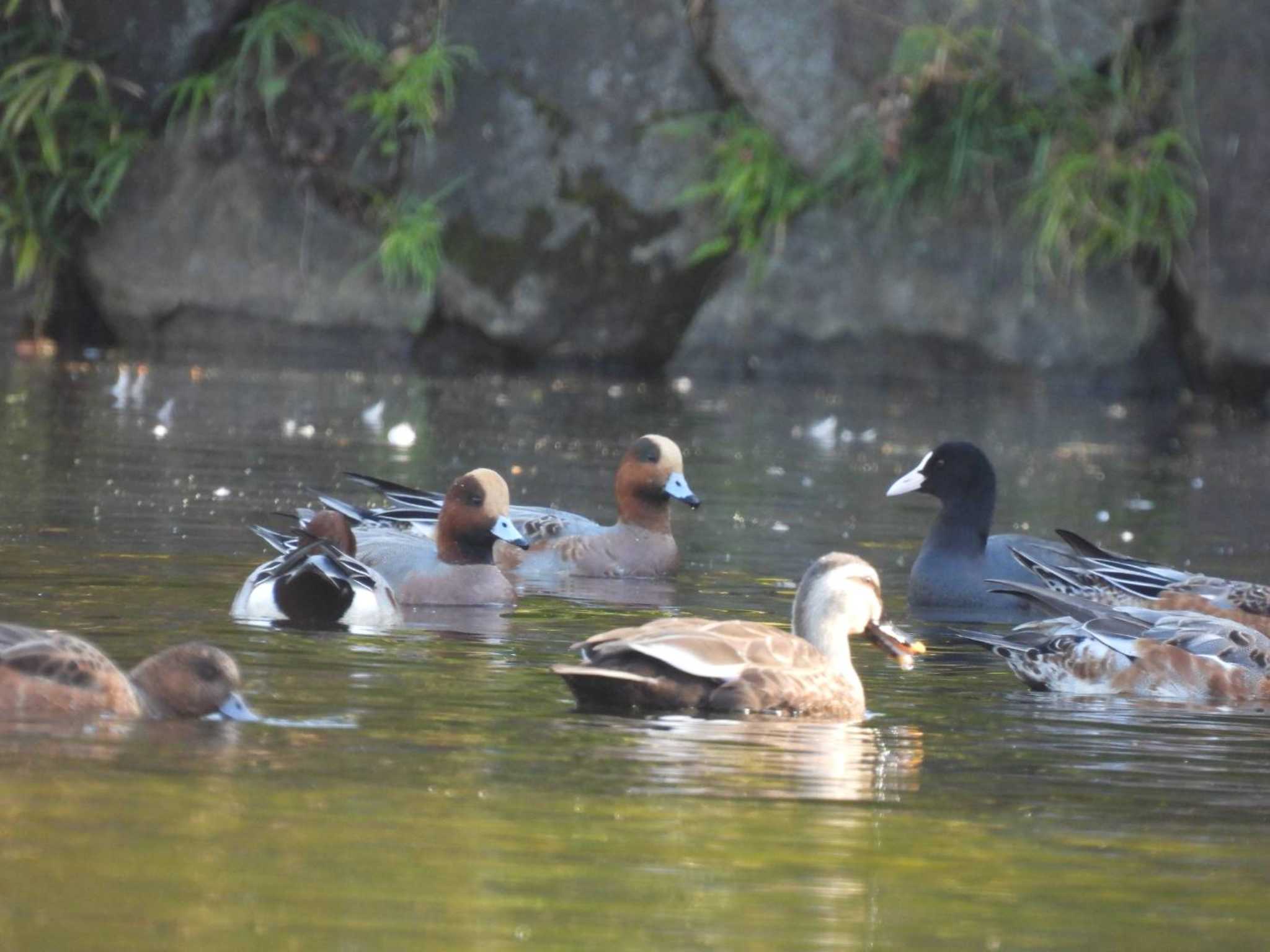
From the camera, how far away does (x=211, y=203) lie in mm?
19094

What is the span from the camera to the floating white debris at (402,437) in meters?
12.7

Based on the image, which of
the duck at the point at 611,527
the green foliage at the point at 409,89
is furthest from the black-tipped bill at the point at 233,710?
the green foliage at the point at 409,89

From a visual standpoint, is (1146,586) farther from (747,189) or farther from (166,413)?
(747,189)

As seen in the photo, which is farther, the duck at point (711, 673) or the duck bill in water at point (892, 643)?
the duck bill in water at point (892, 643)

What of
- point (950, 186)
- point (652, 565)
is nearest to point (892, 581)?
point (652, 565)

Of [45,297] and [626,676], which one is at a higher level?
[45,297]

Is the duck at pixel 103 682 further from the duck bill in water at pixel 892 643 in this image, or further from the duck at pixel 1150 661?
the duck at pixel 1150 661

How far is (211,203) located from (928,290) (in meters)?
5.62

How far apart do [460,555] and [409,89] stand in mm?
10909

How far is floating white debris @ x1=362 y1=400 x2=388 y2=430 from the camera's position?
13.8m

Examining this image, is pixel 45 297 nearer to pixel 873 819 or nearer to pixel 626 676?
pixel 626 676

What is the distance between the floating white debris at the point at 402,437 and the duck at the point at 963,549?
13.3 feet

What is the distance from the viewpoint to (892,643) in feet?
20.8

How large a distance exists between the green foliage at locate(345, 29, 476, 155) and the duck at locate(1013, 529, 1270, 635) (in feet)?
35.1
